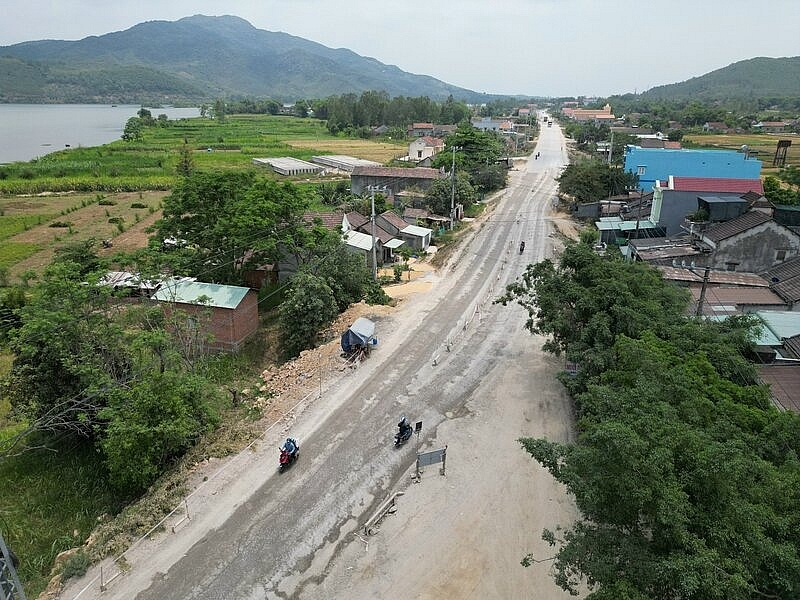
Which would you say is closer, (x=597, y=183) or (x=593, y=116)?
(x=597, y=183)

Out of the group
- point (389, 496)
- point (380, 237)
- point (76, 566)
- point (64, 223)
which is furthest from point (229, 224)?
point (64, 223)

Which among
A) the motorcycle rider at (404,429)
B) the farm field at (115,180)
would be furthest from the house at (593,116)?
the motorcycle rider at (404,429)

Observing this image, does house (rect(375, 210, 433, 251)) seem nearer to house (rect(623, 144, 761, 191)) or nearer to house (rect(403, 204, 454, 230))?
house (rect(403, 204, 454, 230))

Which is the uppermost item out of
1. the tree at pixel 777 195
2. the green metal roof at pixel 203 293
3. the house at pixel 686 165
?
the house at pixel 686 165

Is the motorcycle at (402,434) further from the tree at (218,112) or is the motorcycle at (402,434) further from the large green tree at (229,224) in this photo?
the tree at (218,112)

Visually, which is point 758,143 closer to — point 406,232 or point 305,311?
point 406,232

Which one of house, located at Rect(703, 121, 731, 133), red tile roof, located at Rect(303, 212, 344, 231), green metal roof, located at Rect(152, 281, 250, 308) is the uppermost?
house, located at Rect(703, 121, 731, 133)

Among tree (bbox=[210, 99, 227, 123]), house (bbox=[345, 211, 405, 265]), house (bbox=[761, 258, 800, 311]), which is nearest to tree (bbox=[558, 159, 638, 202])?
house (bbox=[345, 211, 405, 265])
